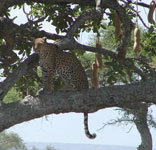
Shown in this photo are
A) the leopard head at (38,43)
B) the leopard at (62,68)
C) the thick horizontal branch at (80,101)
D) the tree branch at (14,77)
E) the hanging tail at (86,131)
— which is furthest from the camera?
the leopard head at (38,43)

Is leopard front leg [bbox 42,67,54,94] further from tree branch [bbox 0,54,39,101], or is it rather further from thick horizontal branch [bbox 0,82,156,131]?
thick horizontal branch [bbox 0,82,156,131]

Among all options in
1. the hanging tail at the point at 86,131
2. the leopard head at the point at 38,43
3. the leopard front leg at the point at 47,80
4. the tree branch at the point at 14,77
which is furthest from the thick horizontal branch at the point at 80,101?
the leopard head at the point at 38,43

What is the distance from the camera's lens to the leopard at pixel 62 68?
18.3ft

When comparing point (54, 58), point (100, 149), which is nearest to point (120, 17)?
point (54, 58)

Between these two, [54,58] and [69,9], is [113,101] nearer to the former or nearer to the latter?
[54,58]

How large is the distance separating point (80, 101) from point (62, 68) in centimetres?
146

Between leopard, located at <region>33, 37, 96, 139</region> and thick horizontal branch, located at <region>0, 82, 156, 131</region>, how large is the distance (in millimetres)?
1256

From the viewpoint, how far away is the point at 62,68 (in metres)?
5.63

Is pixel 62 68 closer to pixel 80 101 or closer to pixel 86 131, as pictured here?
pixel 86 131

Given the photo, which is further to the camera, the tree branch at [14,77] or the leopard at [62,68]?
the leopard at [62,68]

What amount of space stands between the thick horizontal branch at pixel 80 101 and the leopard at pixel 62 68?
126 cm

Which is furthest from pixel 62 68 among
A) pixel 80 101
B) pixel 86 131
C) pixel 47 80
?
pixel 80 101

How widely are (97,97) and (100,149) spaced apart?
113 metres

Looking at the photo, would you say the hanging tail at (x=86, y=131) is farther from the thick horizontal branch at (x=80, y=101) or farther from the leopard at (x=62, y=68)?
the thick horizontal branch at (x=80, y=101)
